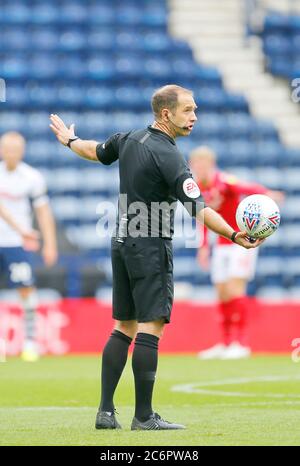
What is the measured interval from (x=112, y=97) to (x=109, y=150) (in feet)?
37.5

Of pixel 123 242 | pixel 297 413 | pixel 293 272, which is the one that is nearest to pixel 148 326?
pixel 123 242

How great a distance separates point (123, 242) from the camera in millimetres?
5895

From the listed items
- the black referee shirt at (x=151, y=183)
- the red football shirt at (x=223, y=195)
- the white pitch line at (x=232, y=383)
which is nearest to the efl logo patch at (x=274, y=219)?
the black referee shirt at (x=151, y=183)

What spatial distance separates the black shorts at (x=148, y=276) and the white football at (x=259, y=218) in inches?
17.1

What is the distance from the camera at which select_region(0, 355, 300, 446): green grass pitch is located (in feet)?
17.4

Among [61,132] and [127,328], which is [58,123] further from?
[127,328]

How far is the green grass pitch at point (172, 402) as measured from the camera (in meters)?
5.29

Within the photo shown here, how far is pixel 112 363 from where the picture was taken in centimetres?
596

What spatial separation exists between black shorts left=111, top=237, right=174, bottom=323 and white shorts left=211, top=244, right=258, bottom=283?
20.9ft

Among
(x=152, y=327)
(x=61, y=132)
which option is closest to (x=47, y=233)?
(x=61, y=132)

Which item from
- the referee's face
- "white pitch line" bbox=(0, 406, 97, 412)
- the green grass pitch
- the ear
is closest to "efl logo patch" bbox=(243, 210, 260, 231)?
the referee's face

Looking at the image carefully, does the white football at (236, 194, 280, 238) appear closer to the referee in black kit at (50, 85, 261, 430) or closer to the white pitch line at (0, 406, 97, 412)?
the referee in black kit at (50, 85, 261, 430)

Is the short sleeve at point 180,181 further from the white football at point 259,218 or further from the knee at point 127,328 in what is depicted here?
the knee at point 127,328
